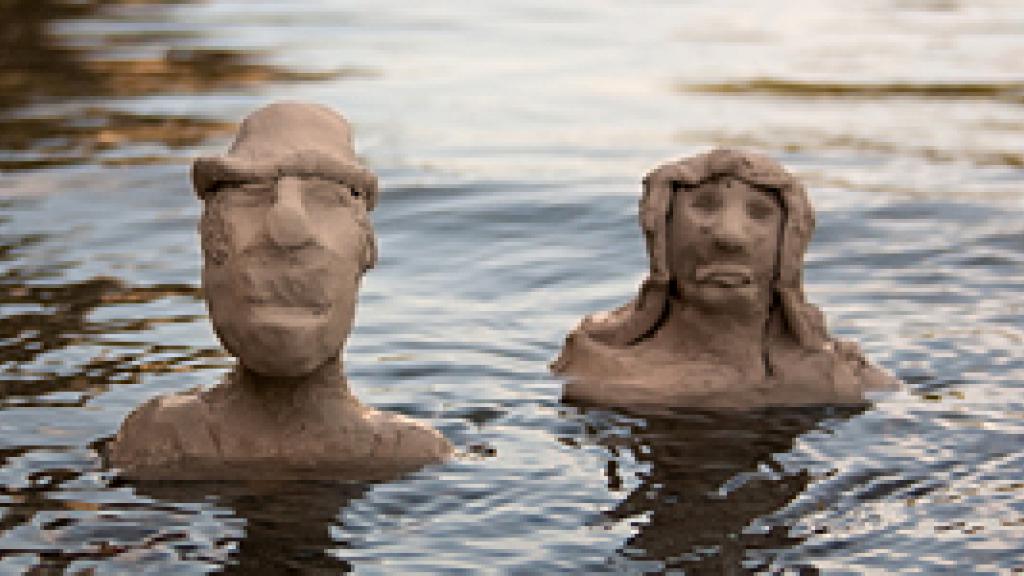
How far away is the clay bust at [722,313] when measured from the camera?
1095 centimetres

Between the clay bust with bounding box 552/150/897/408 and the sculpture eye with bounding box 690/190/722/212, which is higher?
the sculpture eye with bounding box 690/190/722/212

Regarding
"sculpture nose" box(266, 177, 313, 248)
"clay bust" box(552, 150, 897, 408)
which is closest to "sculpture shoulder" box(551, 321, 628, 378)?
"clay bust" box(552, 150, 897, 408)

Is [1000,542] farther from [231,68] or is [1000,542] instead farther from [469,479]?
[231,68]

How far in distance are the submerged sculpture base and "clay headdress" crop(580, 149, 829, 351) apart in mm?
2137

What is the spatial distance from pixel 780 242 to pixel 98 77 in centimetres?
1367

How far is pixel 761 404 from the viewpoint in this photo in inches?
440

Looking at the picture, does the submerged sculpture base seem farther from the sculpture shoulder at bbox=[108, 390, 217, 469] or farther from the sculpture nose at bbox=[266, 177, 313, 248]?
the sculpture nose at bbox=[266, 177, 313, 248]

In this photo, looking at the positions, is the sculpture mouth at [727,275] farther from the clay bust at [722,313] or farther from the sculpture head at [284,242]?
the sculpture head at [284,242]

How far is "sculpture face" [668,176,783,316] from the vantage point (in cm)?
1090

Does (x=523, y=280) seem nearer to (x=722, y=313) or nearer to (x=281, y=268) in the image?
(x=722, y=313)

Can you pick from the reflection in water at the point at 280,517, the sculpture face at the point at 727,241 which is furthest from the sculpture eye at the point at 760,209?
the reflection in water at the point at 280,517

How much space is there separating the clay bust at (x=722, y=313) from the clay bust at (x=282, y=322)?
169 centimetres

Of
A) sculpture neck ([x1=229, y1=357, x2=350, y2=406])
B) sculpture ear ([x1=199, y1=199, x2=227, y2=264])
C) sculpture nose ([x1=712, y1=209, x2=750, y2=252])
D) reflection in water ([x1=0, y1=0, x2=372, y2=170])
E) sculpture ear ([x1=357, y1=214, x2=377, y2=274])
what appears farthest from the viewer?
reflection in water ([x1=0, y1=0, x2=372, y2=170])

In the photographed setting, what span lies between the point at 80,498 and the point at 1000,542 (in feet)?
14.1
